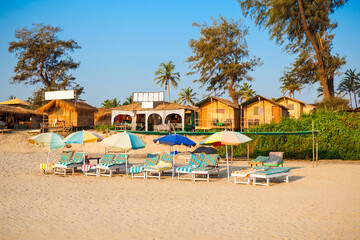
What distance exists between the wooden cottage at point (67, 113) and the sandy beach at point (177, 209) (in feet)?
73.8

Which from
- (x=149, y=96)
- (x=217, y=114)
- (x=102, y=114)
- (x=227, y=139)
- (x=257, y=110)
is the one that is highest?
(x=149, y=96)

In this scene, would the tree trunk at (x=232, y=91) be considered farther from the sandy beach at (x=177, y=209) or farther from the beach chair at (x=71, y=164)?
the beach chair at (x=71, y=164)

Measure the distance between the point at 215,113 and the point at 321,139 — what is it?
1370 centimetres

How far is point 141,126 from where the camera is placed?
1323 inches

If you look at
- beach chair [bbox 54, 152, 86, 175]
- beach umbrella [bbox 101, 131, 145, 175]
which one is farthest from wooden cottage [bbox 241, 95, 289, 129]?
beach umbrella [bbox 101, 131, 145, 175]

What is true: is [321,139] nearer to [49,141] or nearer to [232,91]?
[49,141]

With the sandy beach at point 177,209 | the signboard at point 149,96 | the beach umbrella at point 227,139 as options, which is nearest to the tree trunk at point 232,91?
the signboard at point 149,96

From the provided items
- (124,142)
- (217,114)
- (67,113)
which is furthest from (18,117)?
(124,142)

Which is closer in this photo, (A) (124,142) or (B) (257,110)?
(A) (124,142)

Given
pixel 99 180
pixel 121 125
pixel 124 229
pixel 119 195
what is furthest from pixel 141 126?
pixel 124 229

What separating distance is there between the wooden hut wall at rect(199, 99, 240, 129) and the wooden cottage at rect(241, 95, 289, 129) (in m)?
1.24

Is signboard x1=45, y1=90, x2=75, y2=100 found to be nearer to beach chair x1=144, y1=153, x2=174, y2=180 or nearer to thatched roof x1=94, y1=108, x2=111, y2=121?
thatched roof x1=94, y1=108, x2=111, y2=121

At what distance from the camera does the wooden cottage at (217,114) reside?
31.1 meters

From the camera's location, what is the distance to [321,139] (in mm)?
20203
